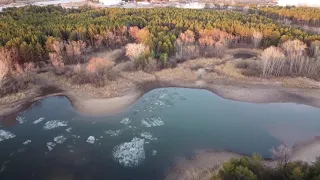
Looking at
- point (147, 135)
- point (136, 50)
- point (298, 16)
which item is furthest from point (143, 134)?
point (298, 16)

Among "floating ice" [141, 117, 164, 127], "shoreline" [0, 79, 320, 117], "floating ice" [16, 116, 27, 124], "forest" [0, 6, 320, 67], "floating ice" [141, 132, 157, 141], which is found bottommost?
"floating ice" [141, 132, 157, 141]

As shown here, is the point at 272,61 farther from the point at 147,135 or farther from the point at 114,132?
the point at 114,132

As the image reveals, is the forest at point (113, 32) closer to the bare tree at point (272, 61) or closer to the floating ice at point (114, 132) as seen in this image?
the bare tree at point (272, 61)

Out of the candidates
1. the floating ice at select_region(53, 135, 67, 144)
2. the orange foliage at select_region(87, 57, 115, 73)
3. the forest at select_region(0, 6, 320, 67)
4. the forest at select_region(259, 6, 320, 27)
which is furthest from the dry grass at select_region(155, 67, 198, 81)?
the forest at select_region(259, 6, 320, 27)

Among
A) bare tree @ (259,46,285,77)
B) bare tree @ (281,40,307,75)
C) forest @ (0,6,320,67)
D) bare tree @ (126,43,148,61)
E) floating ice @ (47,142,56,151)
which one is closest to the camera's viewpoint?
floating ice @ (47,142,56,151)

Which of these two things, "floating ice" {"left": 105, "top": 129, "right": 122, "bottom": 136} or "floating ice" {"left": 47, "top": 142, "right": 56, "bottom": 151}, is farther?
"floating ice" {"left": 105, "top": 129, "right": 122, "bottom": 136}

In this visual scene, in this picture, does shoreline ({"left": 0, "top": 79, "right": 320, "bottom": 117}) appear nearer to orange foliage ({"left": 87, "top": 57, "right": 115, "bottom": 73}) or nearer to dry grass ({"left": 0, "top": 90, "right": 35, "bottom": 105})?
dry grass ({"left": 0, "top": 90, "right": 35, "bottom": 105})

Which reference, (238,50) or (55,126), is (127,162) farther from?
(238,50)
